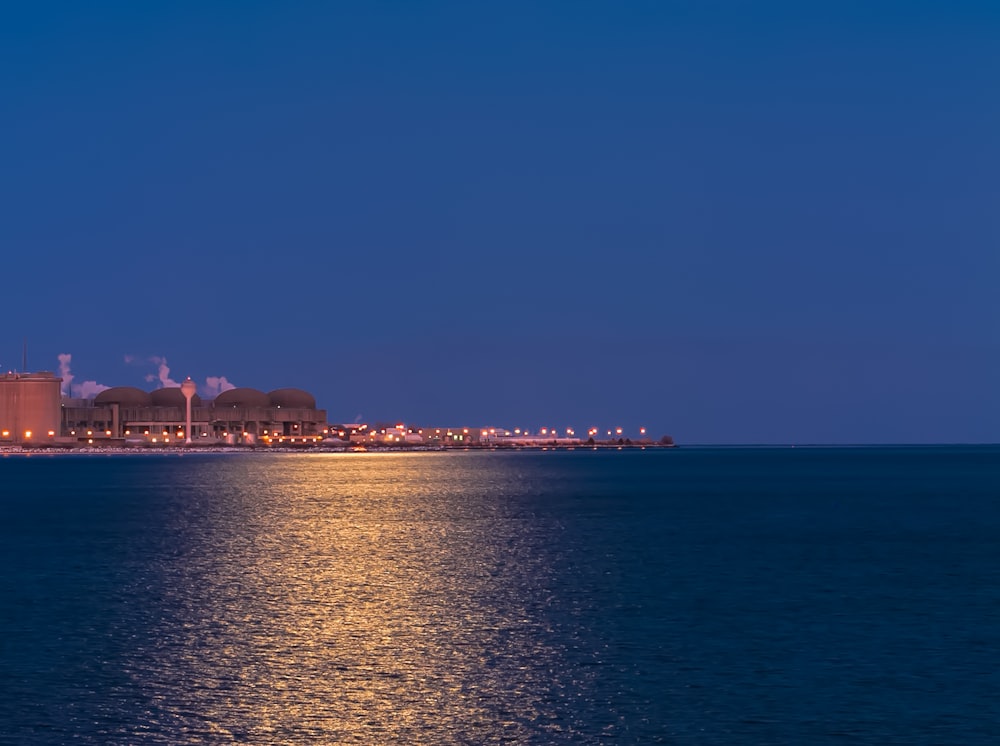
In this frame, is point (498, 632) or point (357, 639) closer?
point (357, 639)

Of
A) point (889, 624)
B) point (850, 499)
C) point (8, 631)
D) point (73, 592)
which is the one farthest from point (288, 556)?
point (850, 499)

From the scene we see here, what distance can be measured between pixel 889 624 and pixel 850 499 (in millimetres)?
82442

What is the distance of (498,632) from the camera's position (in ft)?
126

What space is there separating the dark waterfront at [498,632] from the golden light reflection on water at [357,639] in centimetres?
13

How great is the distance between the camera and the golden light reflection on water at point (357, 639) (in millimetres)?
27172

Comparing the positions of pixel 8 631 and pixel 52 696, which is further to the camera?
pixel 8 631

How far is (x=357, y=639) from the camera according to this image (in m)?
37.0

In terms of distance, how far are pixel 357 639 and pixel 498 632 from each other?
14.2 ft

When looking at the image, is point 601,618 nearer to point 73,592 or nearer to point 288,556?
point 73,592

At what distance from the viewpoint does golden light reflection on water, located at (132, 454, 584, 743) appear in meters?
27.2

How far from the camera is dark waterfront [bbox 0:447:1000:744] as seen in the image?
89.4 feet

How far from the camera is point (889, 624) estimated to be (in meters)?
40.2

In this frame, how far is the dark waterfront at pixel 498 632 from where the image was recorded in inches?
1073

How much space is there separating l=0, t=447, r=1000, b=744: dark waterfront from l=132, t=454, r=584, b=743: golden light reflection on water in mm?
125
